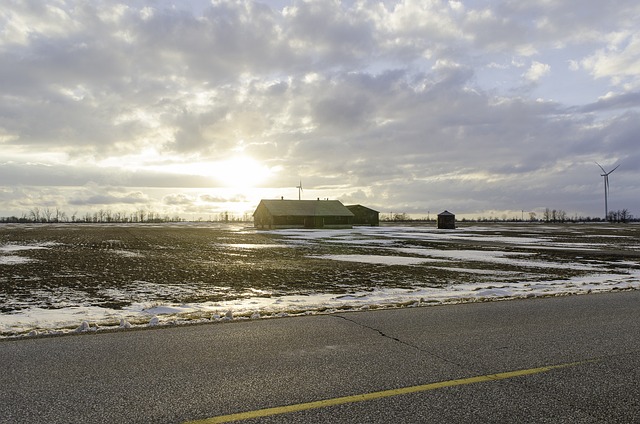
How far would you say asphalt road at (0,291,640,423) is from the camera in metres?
4.30

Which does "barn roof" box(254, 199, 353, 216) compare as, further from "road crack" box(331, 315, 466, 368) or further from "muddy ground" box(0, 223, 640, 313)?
"road crack" box(331, 315, 466, 368)

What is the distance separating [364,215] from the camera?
100000mm

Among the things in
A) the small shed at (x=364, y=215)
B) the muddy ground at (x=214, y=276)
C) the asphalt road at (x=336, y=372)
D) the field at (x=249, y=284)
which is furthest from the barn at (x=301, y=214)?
the asphalt road at (x=336, y=372)

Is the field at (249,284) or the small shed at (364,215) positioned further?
the small shed at (364,215)

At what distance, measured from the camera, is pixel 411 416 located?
4191 mm

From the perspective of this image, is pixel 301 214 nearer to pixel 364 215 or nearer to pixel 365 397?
pixel 364 215

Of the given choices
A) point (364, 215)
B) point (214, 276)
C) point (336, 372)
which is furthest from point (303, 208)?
point (336, 372)

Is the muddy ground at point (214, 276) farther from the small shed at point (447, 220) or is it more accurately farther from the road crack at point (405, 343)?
the small shed at point (447, 220)

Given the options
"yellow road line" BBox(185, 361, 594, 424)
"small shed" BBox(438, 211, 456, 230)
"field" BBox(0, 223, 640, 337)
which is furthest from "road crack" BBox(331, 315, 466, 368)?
"small shed" BBox(438, 211, 456, 230)

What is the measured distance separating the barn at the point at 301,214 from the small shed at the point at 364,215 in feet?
35.3

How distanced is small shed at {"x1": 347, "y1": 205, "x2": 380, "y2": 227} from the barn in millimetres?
10761

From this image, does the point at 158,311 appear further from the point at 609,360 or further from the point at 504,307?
the point at 609,360

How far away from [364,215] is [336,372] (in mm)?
95139

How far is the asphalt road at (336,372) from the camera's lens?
14.1 ft
